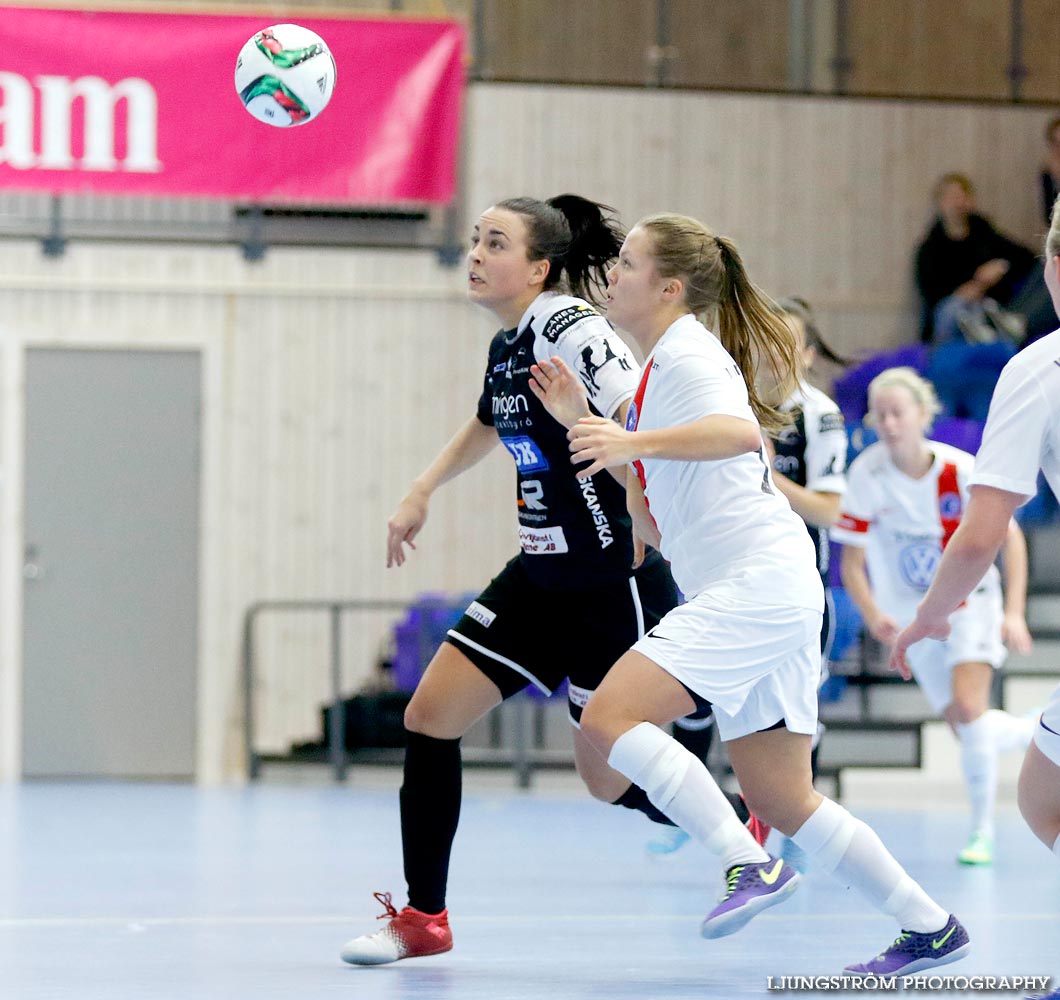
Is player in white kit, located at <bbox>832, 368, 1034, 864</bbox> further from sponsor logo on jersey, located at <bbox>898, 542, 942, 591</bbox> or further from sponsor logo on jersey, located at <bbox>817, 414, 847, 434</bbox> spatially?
sponsor logo on jersey, located at <bbox>817, 414, 847, 434</bbox>

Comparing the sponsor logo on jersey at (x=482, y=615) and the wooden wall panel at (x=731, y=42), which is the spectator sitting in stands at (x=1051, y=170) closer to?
the wooden wall panel at (x=731, y=42)

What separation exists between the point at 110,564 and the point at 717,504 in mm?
7042

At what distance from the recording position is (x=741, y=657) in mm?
3273

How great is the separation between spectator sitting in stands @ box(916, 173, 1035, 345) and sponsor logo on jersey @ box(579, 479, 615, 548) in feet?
22.2

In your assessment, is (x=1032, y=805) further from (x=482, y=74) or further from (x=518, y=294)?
(x=482, y=74)

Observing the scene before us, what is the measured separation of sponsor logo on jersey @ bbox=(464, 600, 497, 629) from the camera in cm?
390

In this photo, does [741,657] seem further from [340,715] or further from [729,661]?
[340,715]

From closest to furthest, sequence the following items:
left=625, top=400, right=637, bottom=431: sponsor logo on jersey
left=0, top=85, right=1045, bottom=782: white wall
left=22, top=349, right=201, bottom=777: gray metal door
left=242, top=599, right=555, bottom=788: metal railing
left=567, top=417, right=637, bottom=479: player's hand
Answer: left=567, top=417, right=637, bottom=479: player's hand, left=625, top=400, right=637, bottom=431: sponsor logo on jersey, left=242, top=599, right=555, bottom=788: metal railing, left=22, top=349, right=201, bottom=777: gray metal door, left=0, top=85, right=1045, bottom=782: white wall

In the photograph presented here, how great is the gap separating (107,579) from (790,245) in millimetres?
4475

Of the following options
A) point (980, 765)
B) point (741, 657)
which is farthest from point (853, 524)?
point (741, 657)

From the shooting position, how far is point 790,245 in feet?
34.7

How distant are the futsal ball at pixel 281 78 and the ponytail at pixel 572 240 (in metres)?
1.30

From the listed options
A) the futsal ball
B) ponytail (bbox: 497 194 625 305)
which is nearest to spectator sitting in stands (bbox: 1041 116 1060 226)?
the futsal ball

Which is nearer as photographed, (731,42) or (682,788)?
(682,788)
